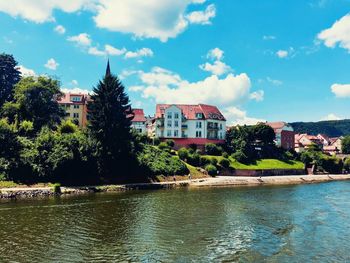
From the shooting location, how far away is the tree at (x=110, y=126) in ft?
195

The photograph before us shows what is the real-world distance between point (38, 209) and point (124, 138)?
24519 millimetres

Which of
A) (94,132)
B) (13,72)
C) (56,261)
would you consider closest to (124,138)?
(94,132)

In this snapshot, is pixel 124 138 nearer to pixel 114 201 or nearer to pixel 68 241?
pixel 114 201

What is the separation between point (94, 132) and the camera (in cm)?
5997

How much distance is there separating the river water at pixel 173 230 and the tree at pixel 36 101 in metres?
33.9

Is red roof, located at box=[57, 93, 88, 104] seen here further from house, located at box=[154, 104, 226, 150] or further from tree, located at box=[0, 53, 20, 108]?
house, located at box=[154, 104, 226, 150]

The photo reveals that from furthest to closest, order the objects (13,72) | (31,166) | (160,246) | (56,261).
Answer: (13,72)
(31,166)
(160,246)
(56,261)

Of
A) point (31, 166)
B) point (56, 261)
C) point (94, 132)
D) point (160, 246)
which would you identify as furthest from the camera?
point (94, 132)

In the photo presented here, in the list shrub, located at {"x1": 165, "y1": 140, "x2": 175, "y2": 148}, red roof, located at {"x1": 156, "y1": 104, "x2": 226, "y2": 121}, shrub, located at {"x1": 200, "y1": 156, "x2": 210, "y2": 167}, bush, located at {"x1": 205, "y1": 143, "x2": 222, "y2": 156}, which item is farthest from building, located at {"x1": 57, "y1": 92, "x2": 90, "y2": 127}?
shrub, located at {"x1": 200, "y1": 156, "x2": 210, "y2": 167}

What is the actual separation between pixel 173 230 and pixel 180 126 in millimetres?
66901

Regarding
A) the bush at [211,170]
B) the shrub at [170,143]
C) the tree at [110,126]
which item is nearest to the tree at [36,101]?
the tree at [110,126]

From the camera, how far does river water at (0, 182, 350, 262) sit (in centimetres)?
2245

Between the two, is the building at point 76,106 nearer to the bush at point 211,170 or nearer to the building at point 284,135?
→ the bush at point 211,170

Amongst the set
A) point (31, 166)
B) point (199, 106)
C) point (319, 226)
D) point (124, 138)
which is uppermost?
point (199, 106)
